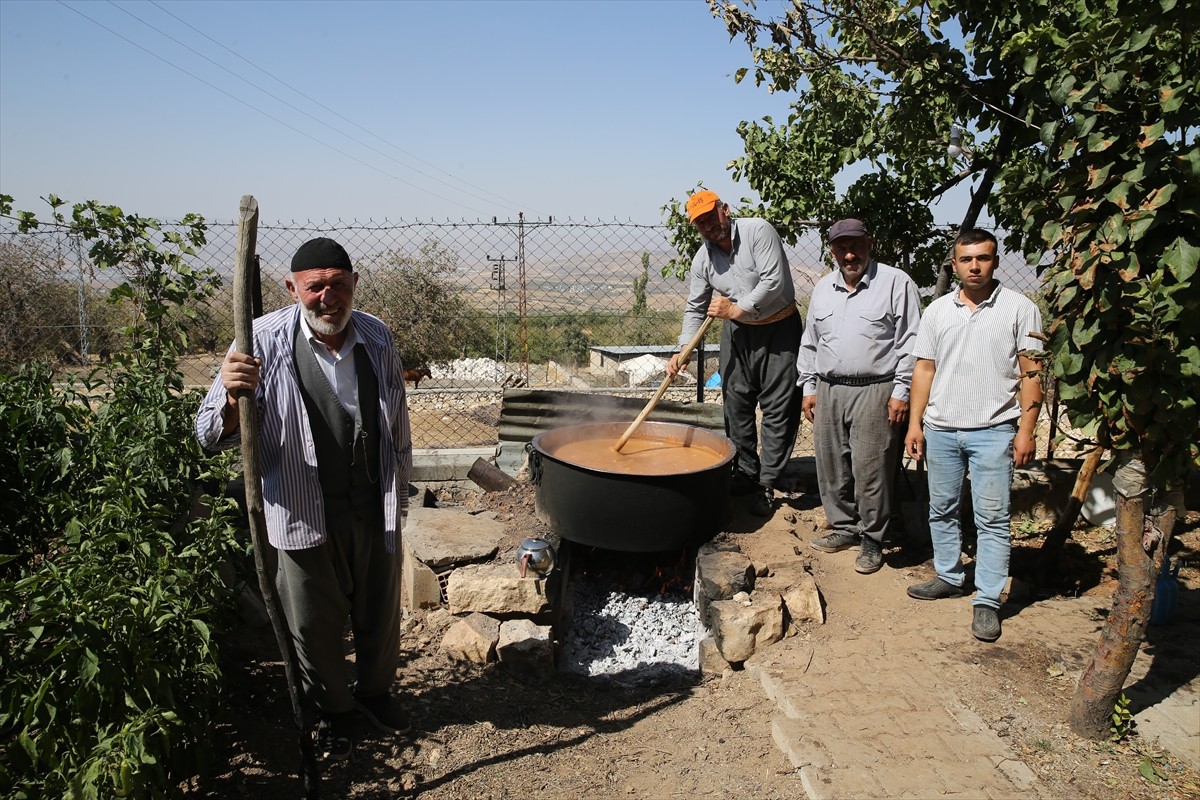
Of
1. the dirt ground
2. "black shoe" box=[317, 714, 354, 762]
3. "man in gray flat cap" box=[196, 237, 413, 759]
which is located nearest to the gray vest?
"man in gray flat cap" box=[196, 237, 413, 759]

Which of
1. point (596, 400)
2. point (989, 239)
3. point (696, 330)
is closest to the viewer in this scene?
point (989, 239)

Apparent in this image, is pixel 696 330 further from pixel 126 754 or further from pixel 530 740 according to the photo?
pixel 126 754

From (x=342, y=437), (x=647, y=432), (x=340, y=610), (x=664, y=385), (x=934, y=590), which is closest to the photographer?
(x=342, y=437)

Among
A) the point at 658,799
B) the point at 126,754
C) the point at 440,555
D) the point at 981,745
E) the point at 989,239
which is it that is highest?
the point at 989,239

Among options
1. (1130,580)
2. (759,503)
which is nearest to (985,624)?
(1130,580)

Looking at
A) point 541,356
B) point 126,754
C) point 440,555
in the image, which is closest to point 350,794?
point 126,754

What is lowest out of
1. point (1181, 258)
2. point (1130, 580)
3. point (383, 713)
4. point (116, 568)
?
point (383, 713)

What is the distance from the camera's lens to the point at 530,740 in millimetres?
3635

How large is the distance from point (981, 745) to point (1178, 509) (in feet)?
3.93

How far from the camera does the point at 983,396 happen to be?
4035 mm

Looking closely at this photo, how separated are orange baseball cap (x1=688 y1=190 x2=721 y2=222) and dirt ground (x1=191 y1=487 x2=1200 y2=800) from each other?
8.00ft

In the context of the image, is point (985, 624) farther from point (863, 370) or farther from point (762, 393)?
point (762, 393)

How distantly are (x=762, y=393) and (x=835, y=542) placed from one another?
107 centimetres

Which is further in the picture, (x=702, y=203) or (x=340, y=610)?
(x=702, y=203)
